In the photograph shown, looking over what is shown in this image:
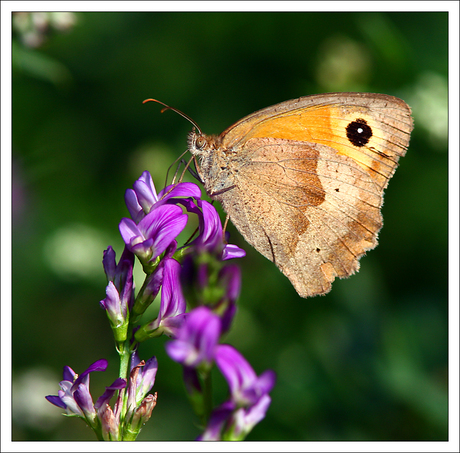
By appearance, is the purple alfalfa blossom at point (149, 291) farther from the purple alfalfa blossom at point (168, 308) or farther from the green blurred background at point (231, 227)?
the green blurred background at point (231, 227)

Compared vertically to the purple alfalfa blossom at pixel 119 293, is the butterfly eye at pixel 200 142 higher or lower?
higher

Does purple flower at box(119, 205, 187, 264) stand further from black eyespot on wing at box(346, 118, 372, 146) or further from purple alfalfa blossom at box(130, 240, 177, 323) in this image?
black eyespot on wing at box(346, 118, 372, 146)

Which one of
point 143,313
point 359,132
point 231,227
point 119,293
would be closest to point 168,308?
point 143,313

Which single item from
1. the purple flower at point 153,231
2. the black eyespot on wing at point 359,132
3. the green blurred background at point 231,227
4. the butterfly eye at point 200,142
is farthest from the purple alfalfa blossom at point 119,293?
the green blurred background at point 231,227

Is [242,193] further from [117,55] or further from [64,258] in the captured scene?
[117,55]

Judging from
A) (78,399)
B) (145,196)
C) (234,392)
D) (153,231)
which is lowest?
(78,399)

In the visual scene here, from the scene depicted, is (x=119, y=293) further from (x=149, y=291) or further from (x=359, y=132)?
(x=359, y=132)

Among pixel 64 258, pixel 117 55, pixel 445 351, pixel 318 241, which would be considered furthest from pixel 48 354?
pixel 445 351
